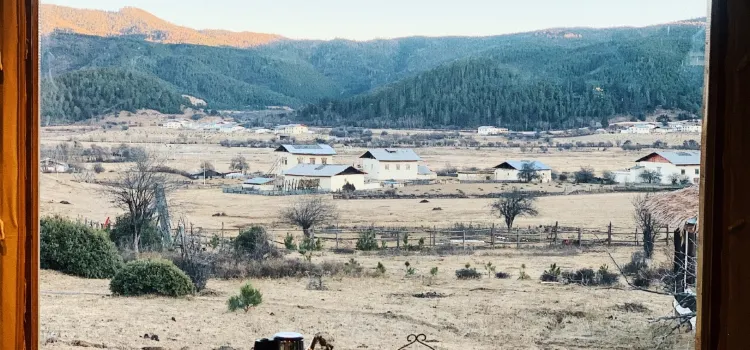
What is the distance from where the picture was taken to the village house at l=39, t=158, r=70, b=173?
2879mm

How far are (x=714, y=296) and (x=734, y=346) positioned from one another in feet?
0.19

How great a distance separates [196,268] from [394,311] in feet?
2.47

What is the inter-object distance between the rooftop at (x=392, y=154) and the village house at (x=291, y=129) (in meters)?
0.24

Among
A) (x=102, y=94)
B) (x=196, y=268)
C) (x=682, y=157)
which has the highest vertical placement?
(x=102, y=94)

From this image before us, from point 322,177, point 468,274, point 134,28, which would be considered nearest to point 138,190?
point 134,28

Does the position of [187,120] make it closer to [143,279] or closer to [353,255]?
[143,279]

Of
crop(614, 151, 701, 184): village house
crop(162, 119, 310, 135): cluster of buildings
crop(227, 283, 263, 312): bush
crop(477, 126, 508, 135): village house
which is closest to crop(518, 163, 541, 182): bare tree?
crop(477, 126, 508, 135): village house

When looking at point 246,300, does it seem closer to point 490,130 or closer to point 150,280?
point 150,280

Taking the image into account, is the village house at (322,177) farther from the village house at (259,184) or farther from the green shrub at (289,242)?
the green shrub at (289,242)

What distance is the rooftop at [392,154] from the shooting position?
2.92 meters

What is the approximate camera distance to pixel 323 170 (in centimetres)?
292

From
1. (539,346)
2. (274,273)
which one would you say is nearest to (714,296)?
(539,346)

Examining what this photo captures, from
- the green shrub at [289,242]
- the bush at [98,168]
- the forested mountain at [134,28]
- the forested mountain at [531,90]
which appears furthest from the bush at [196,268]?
the forested mountain at [134,28]

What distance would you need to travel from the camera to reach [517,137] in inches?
112
